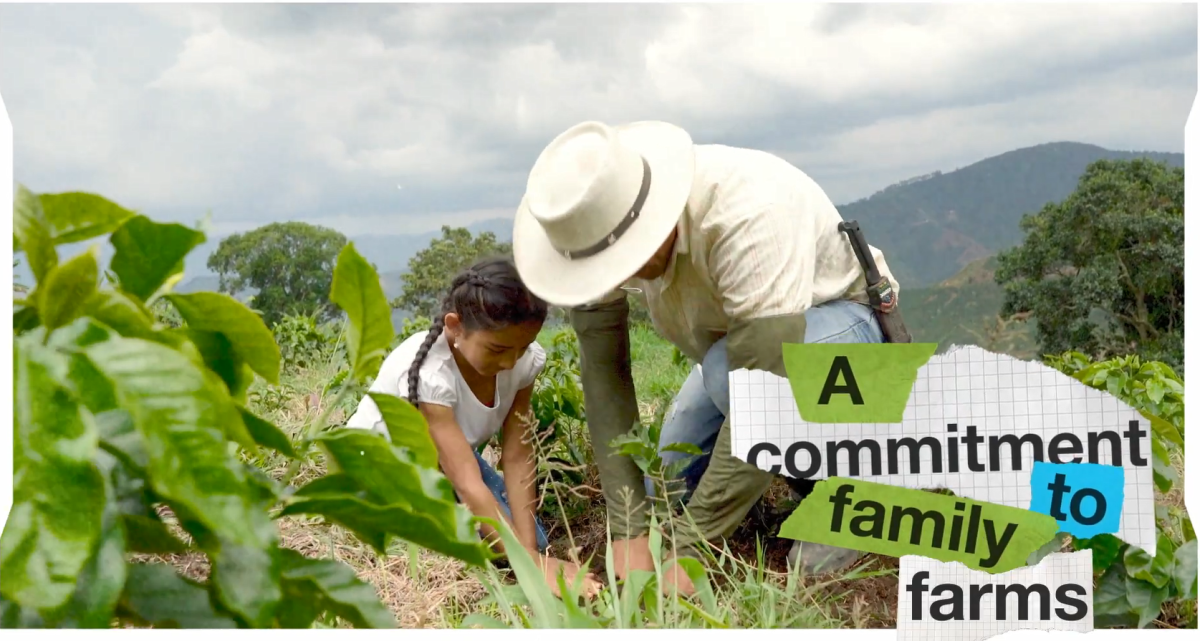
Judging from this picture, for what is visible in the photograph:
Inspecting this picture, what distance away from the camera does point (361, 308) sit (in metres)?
0.56

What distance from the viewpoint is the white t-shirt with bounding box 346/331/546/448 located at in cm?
141

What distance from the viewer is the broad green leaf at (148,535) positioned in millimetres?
514

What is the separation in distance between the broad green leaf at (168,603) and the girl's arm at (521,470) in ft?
2.79

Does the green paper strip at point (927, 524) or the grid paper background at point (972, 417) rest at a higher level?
the grid paper background at point (972, 417)

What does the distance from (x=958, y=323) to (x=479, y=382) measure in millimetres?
813

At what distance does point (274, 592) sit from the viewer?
48 centimetres

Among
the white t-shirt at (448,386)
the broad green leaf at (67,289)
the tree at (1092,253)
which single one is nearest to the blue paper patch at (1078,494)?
the broad green leaf at (67,289)

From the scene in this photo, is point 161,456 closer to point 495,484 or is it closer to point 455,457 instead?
point 455,457

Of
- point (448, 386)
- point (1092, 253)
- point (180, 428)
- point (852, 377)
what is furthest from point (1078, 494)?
point (1092, 253)

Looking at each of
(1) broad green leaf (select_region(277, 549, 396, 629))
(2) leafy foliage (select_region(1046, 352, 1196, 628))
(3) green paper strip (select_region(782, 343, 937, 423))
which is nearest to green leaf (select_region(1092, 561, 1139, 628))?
(2) leafy foliage (select_region(1046, 352, 1196, 628))

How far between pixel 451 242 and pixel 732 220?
0.71m

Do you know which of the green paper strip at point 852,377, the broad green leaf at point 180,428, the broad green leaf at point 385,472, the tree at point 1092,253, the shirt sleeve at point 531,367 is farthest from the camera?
the tree at point 1092,253

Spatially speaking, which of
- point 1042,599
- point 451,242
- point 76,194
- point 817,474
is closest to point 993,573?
point 1042,599

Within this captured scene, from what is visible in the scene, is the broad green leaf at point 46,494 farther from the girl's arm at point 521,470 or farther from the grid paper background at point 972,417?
the girl's arm at point 521,470
